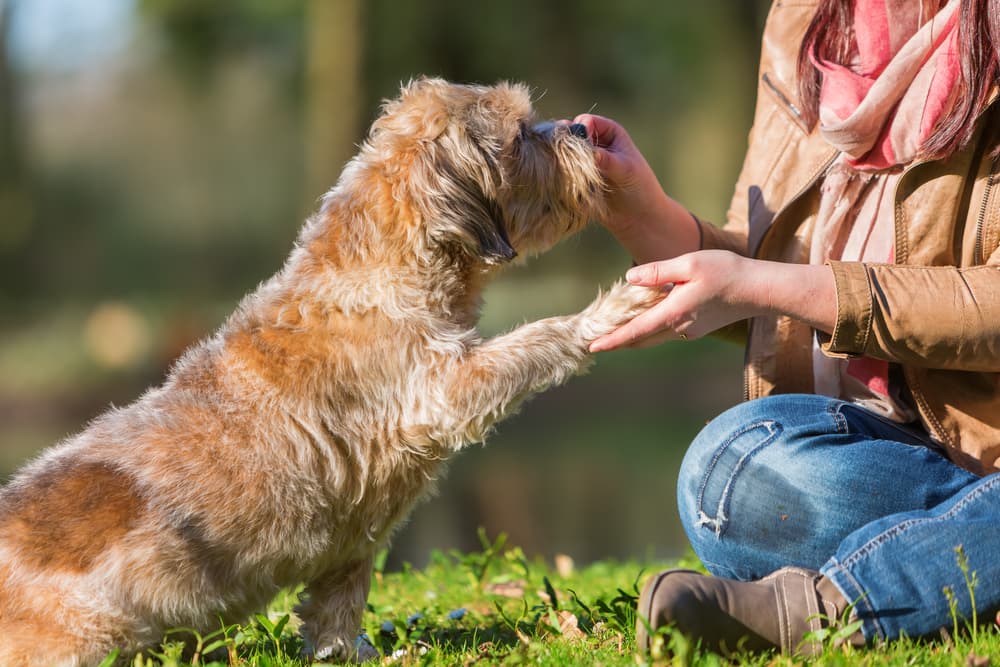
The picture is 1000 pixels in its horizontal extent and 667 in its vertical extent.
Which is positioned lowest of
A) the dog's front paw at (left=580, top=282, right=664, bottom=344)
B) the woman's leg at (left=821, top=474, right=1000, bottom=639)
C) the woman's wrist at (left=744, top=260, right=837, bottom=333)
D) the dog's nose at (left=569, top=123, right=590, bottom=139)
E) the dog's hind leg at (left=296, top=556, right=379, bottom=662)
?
the woman's leg at (left=821, top=474, right=1000, bottom=639)

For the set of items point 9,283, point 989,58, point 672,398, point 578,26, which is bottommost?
point 672,398

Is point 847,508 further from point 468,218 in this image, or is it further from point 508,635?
point 468,218

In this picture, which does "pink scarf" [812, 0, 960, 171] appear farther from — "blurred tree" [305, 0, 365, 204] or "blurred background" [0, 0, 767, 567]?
"blurred tree" [305, 0, 365, 204]

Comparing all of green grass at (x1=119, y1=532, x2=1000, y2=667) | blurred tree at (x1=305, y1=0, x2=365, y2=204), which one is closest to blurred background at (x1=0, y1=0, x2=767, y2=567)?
blurred tree at (x1=305, y1=0, x2=365, y2=204)

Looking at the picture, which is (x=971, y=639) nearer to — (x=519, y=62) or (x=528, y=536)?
(x=528, y=536)

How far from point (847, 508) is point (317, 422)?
1769 mm

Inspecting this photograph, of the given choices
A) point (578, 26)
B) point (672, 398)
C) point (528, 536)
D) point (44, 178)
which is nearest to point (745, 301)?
point (528, 536)

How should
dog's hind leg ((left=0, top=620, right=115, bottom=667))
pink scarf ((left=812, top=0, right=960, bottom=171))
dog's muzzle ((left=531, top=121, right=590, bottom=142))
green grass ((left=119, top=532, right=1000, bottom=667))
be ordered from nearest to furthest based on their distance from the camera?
green grass ((left=119, top=532, right=1000, bottom=667)) < dog's hind leg ((left=0, top=620, right=115, bottom=667)) < pink scarf ((left=812, top=0, right=960, bottom=171)) < dog's muzzle ((left=531, top=121, right=590, bottom=142))

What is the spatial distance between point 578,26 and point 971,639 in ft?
80.5

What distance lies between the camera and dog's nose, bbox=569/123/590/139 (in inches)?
167

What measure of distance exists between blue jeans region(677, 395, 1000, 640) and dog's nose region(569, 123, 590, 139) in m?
1.23

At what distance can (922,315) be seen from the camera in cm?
345

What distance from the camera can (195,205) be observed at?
2867cm

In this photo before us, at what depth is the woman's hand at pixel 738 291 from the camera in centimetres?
352
